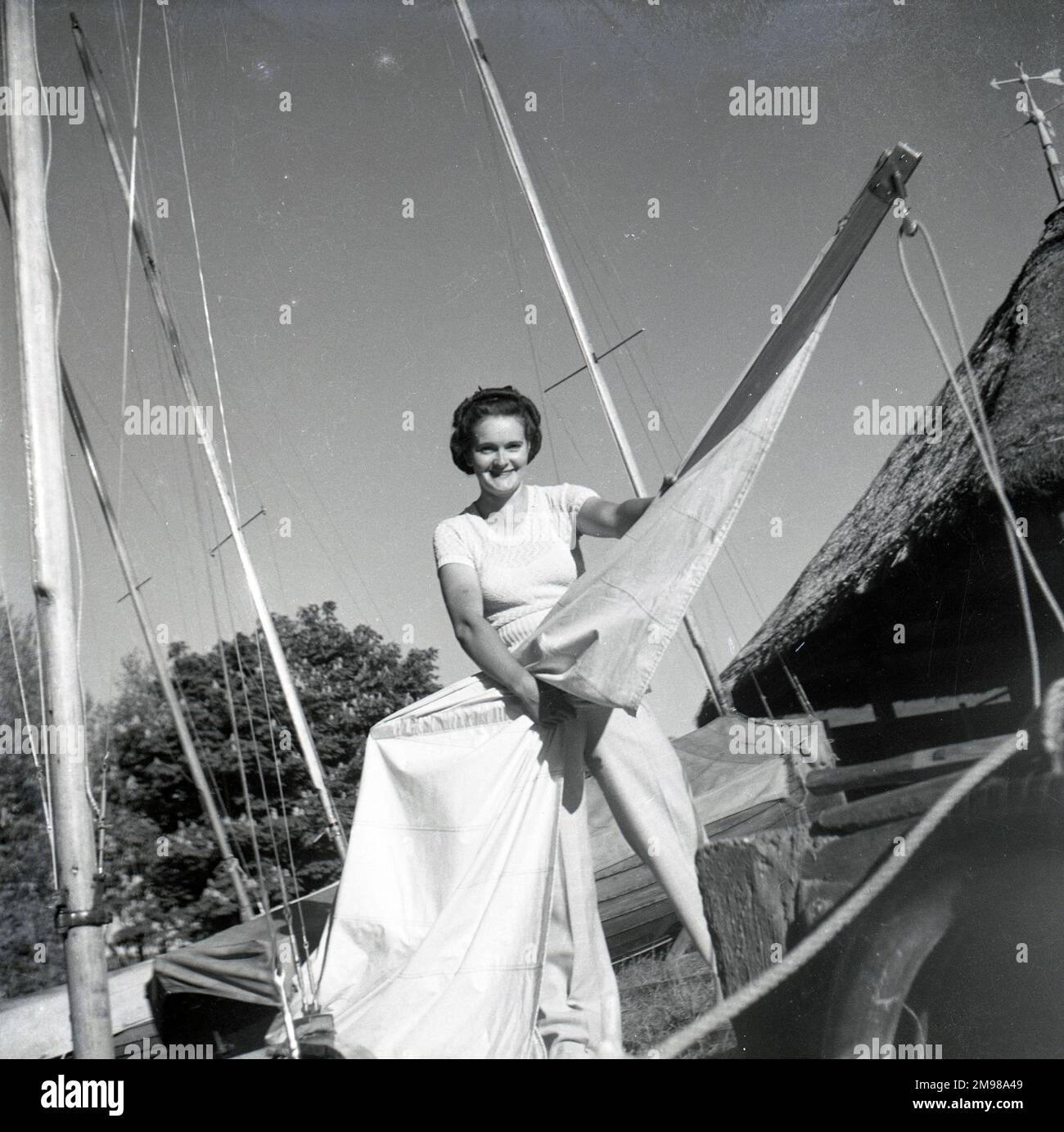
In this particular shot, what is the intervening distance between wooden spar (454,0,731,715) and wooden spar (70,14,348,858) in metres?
1.37

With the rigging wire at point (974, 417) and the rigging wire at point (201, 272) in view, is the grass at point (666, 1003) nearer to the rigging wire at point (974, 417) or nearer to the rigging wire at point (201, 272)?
the rigging wire at point (974, 417)

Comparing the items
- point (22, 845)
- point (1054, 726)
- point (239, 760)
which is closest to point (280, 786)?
point (239, 760)

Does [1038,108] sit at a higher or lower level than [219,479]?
higher

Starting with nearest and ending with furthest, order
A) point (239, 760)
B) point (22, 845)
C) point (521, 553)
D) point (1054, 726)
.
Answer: point (1054, 726) < point (521, 553) < point (239, 760) < point (22, 845)

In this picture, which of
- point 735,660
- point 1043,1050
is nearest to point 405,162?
point 735,660

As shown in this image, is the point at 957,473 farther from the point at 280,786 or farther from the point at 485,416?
the point at 280,786

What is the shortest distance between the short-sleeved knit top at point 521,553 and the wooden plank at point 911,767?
2.91 ft

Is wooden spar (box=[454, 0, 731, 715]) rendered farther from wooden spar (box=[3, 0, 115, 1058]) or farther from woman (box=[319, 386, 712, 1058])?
wooden spar (box=[3, 0, 115, 1058])

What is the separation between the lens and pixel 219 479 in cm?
390

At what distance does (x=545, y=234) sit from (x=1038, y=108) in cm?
174

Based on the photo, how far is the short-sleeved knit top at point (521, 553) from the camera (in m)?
2.72

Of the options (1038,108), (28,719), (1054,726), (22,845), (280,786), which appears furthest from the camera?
(22,845)

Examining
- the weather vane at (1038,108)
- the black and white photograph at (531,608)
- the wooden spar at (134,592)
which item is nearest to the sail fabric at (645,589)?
the black and white photograph at (531,608)

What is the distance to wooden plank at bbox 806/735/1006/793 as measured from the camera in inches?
80.8
